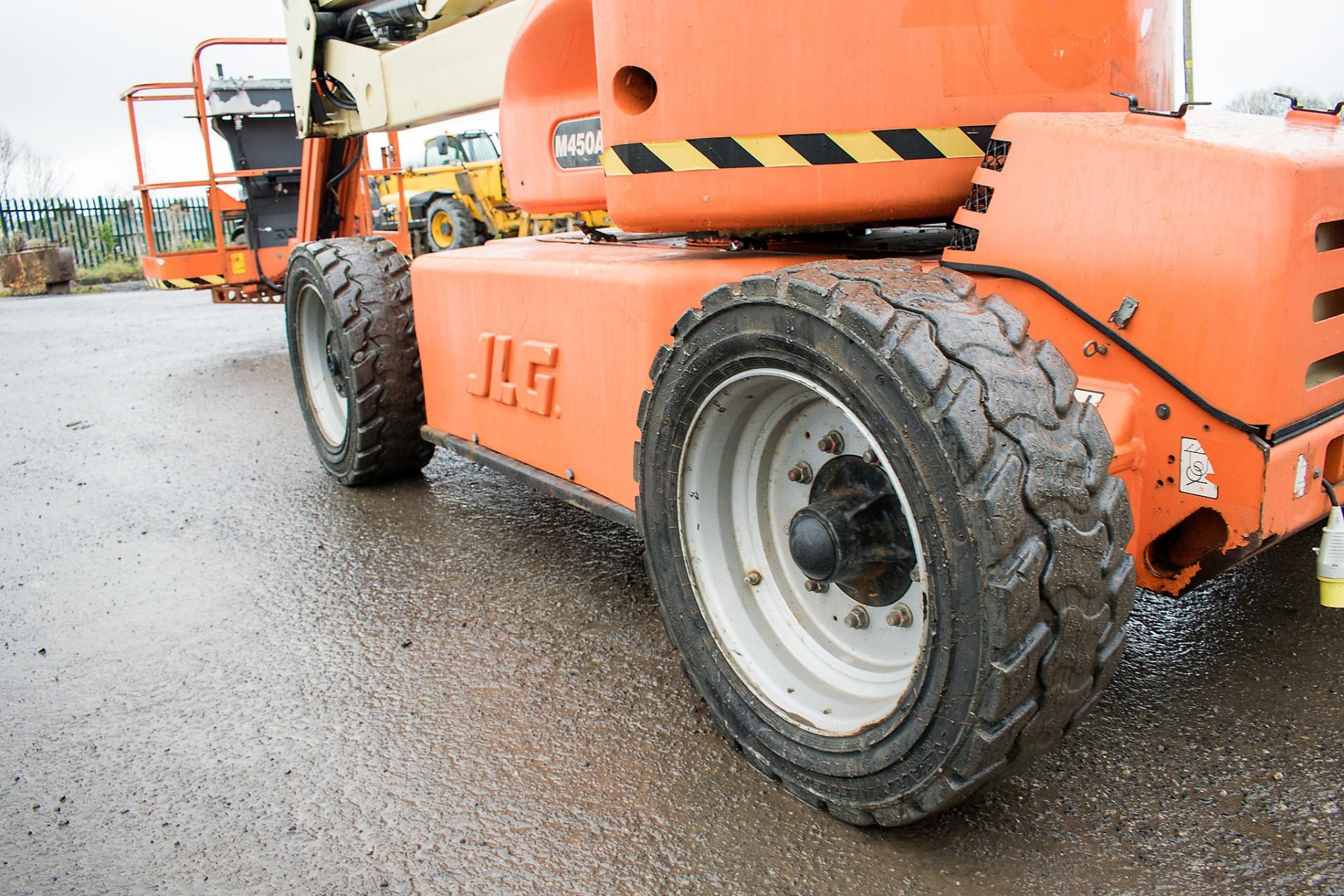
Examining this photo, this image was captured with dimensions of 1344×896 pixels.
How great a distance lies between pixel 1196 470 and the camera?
2.37 meters

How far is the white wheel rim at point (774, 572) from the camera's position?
263 centimetres

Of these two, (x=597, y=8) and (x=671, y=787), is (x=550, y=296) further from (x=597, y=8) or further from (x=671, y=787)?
(x=671, y=787)

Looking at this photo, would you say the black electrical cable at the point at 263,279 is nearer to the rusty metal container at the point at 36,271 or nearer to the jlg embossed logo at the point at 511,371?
the jlg embossed logo at the point at 511,371

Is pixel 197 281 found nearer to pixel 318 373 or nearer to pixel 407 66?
pixel 318 373

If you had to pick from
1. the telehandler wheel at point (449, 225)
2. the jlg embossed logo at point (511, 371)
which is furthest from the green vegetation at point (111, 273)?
the jlg embossed logo at point (511, 371)

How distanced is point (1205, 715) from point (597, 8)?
99.2 inches

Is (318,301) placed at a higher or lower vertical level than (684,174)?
lower

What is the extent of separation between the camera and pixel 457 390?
4.55 m

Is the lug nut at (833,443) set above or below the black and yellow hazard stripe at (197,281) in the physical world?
below

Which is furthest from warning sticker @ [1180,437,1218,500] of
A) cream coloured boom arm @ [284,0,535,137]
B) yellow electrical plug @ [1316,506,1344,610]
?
cream coloured boom arm @ [284,0,535,137]

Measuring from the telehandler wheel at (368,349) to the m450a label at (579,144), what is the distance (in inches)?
55.5

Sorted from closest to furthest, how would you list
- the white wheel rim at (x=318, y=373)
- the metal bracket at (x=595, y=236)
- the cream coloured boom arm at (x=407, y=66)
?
the metal bracket at (x=595, y=236) → the cream coloured boom arm at (x=407, y=66) → the white wheel rim at (x=318, y=373)

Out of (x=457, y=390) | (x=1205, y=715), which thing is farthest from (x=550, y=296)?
(x=1205, y=715)

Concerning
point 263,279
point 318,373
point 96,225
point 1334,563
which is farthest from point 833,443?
point 96,225
